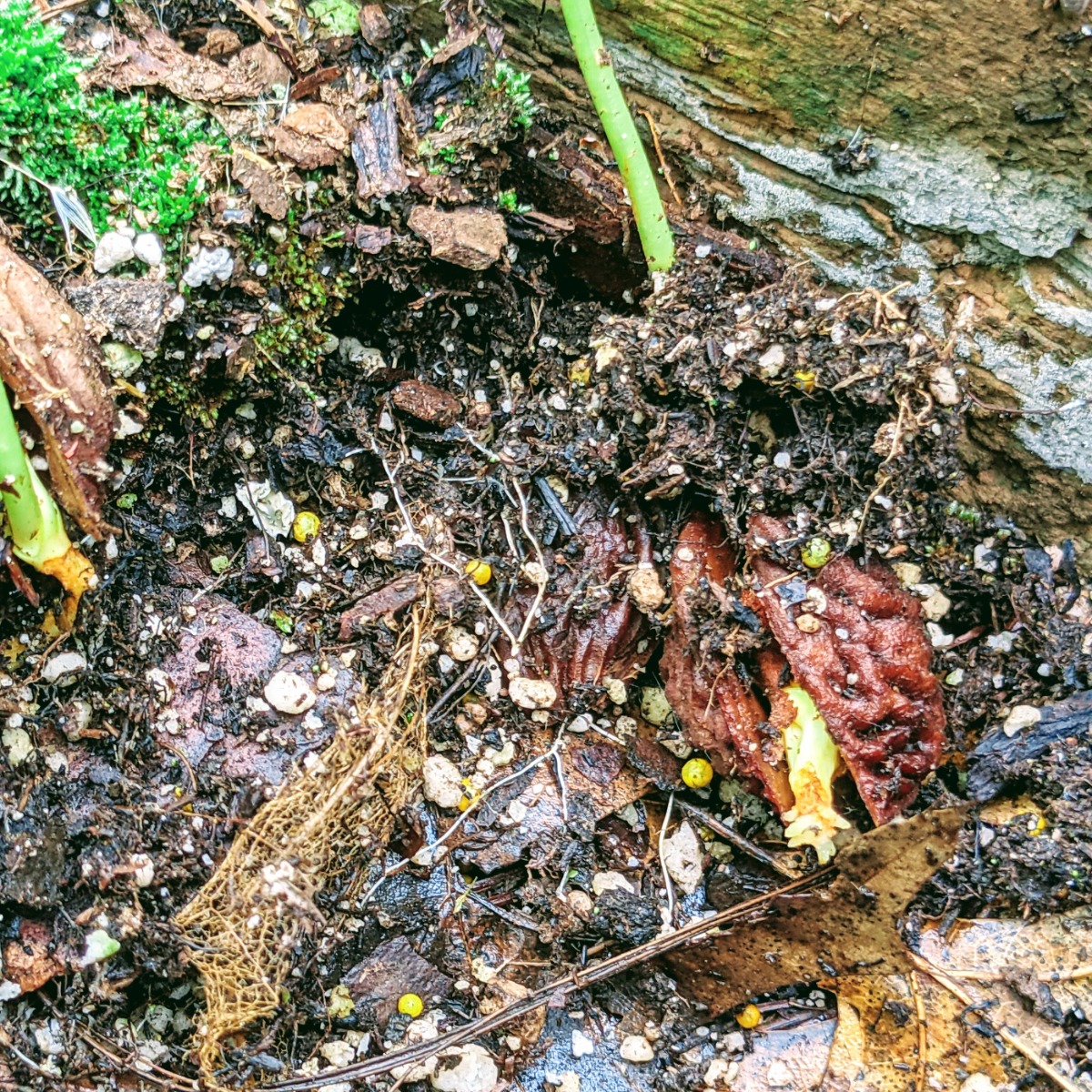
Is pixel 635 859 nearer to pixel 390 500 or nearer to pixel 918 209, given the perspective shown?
pixel 390 500

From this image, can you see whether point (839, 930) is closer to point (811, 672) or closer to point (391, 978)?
point (811, 672)

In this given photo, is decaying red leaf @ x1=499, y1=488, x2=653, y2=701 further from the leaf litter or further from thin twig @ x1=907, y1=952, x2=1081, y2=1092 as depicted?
thin twig @ x1=907, y1=952, x2=1081, y2=1092

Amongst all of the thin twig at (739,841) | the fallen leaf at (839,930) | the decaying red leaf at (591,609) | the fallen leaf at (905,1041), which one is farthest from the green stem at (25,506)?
the fallen leaf at (905,1041)

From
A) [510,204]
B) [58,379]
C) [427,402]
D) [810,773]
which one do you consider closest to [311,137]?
[510,204]

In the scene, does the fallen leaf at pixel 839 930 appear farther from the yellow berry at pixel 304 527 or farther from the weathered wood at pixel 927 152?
the yellow berry at pixel 304 527

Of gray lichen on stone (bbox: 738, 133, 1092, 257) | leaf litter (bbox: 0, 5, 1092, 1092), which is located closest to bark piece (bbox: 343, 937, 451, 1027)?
leaf litter (bbox: 0, 5, 1092, 1092)

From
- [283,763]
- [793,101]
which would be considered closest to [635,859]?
[283,763]
